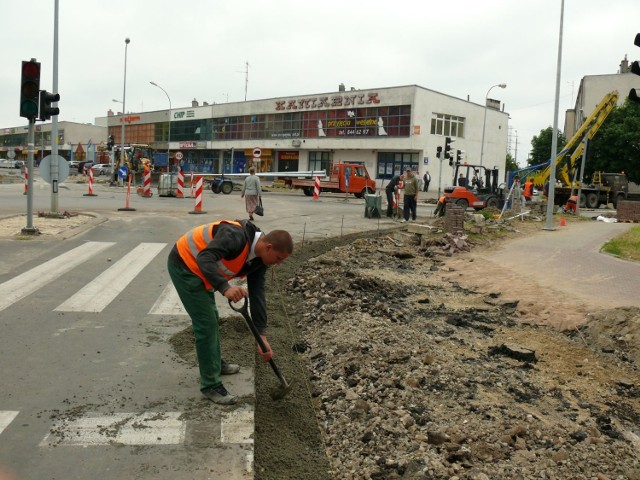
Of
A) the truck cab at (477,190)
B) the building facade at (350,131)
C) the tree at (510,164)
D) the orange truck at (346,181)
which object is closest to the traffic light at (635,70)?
the truck cab at (477,190)

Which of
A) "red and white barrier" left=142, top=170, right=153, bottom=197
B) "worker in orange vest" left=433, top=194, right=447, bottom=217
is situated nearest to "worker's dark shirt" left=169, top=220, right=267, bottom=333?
"worker in orange vest" left=433, top=194, right=447, bottom=217

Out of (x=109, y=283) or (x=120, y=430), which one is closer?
(x=120, y=430)

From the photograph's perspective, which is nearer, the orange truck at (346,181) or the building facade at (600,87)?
the orange truck at (346,181)

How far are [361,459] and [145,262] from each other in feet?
24.5

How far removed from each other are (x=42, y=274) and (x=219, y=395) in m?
5.72

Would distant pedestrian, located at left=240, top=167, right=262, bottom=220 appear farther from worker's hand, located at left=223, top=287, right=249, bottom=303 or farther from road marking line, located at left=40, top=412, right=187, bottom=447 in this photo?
worker's hand, located at left=223, top=287, right=249, bottom=303

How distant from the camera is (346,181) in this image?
3462 centimetres

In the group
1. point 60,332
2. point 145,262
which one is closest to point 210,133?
point 145,262

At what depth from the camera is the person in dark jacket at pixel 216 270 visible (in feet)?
13.5

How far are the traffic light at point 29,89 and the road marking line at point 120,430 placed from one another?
32.6 feet

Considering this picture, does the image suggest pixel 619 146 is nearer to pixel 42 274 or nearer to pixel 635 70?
pixel 635 70

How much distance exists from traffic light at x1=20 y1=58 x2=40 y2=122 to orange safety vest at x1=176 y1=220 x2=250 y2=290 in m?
9.58

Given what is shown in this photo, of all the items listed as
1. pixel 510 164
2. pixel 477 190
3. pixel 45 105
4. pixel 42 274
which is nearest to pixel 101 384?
pixel 42 274

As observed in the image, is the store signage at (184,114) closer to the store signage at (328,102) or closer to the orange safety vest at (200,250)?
the store signage at (328,102)
